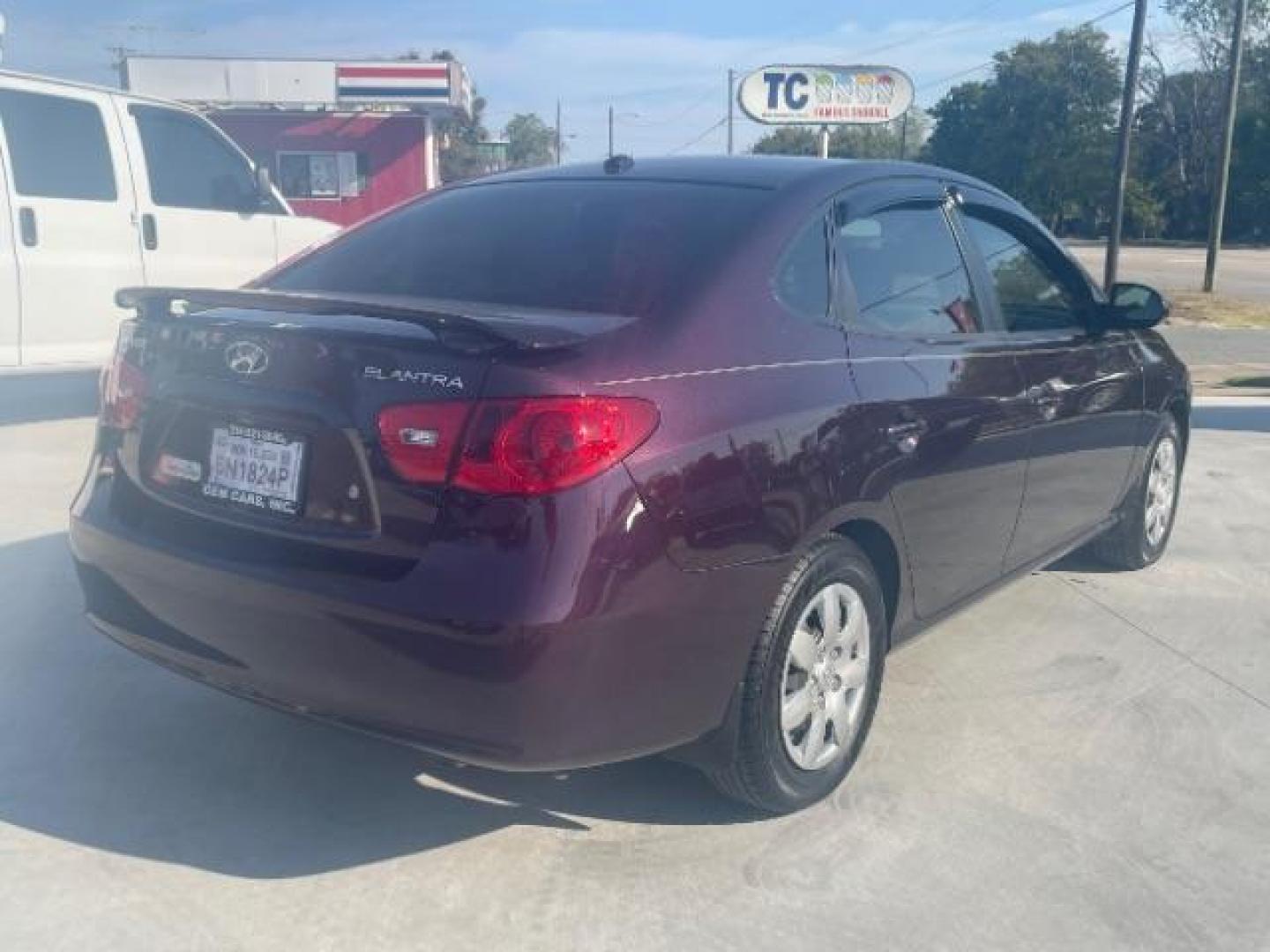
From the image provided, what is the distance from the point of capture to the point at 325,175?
96.4ft

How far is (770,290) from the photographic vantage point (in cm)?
328

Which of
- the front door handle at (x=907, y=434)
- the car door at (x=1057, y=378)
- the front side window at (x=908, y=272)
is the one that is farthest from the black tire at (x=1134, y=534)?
the front door handle at (x=907, y=434)

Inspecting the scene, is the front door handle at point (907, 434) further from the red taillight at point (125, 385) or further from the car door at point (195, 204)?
the car door at point (195, 204)

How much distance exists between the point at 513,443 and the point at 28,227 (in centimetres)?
599

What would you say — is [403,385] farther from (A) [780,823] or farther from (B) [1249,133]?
(B) [1249,133]

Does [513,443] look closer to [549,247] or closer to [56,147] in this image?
[549,247]

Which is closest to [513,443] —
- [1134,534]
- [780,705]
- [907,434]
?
[780,705]

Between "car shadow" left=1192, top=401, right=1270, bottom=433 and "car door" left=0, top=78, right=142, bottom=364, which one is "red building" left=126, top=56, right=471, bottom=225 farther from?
"car shadow" left=1192, top=401, right=1270, bottom=433

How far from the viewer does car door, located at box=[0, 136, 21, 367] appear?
24.2ft

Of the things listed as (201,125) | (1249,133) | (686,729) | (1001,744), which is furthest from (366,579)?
(1249,133)

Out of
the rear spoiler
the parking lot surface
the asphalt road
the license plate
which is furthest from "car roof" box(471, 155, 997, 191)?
the asphalt road

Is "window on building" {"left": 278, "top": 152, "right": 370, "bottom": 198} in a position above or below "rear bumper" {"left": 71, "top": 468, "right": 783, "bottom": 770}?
above

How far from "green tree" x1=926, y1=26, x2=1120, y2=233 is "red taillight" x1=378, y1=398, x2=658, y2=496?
66.0 metres

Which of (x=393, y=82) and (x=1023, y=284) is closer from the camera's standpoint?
(x=1023, y=284)
